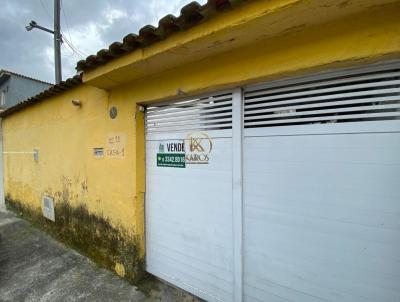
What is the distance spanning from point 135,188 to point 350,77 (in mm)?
2852

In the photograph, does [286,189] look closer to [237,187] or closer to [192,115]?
[237,187]

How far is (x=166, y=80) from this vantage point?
3.05 metres

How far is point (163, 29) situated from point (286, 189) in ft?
6.40

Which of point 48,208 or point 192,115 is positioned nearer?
point 192,115

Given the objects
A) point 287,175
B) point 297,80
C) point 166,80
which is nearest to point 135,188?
point 166,80

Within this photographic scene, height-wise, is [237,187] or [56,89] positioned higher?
[56,89]

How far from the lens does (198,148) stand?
295 centimetres

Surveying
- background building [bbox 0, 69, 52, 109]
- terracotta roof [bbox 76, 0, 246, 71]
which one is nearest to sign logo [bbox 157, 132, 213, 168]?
terracotta roof [bbox 76, 0, 246, 71]

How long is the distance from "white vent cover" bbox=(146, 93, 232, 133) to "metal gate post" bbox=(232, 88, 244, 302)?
0.34ft

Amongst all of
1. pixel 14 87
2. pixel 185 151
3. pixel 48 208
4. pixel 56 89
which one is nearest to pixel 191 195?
pixel 185 151

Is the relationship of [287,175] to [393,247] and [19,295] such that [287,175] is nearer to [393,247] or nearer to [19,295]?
[393,247]

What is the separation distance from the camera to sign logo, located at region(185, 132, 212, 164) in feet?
9.40

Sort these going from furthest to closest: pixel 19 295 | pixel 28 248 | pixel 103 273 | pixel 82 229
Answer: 1. pixel 28 248
2. pixel 82 229
3. pixel 103 273
4. pixel 19 295

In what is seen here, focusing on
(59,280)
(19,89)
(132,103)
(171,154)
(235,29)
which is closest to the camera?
(235,29)
